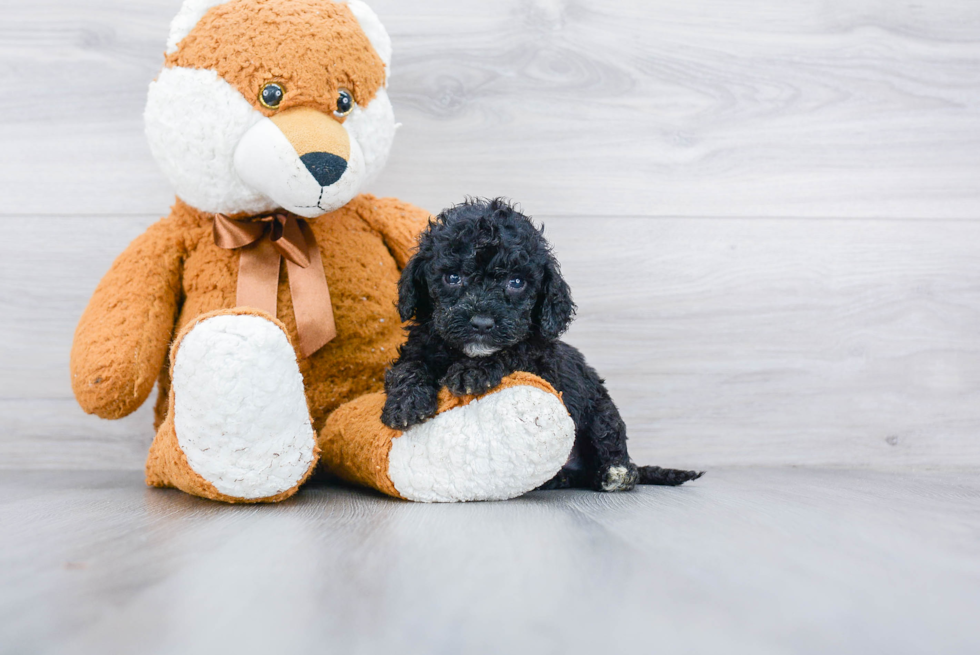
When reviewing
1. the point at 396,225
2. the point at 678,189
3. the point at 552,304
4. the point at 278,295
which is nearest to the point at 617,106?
the point at 678,189

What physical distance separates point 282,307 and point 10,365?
2.13 feet

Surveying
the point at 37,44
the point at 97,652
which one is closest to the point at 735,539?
the point at 97,652

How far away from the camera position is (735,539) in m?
0.76

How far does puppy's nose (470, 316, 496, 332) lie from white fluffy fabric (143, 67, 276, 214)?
40cm

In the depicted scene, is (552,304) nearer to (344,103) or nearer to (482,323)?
(482,323)

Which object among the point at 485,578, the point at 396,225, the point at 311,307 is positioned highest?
the point at 396,225

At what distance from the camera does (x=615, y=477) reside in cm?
101

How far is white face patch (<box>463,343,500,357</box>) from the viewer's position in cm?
86

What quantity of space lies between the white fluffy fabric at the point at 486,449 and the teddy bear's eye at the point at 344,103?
45 centimetres

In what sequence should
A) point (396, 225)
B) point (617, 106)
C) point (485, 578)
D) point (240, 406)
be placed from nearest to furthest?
point (485, 578) → point (240, 406) → point (396, 225) → point (617, 106)

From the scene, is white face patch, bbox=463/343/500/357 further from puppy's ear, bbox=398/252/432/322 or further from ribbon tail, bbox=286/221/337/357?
ribbon tail, bbox=286/221/337/357

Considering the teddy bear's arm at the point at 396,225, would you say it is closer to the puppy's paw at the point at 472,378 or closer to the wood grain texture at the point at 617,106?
the wood grain texture at the point at 617,106

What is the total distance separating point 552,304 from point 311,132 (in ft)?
1.27

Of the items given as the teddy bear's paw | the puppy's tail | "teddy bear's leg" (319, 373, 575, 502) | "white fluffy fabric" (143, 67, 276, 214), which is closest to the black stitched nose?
"white fluffy fabric" (143, 67, 276, 214)
